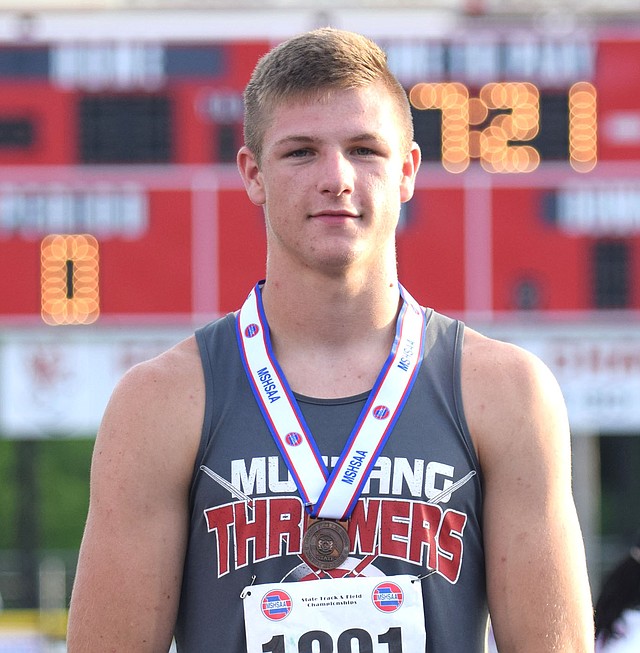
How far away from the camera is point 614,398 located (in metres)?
10.8

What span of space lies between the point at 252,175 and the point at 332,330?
259mm

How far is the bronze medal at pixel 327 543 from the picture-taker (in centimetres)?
214

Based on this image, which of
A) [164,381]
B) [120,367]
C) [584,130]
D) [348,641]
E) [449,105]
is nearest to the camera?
[348,641]

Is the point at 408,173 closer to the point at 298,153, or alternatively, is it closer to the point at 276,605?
the point at 298,153

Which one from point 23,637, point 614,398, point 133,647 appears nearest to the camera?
point 133,647

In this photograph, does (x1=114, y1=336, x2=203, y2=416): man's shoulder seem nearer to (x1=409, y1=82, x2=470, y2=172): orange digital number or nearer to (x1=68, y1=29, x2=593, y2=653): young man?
(x1=68, y1=29, x2=593, y2=653): young man

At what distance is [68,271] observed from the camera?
10094mm

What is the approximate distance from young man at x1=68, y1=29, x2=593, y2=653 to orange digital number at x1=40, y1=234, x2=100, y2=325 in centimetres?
795

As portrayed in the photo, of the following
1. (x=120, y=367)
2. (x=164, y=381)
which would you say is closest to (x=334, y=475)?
(x=164, y=381)

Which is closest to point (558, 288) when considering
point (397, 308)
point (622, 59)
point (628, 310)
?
point (628, 310)

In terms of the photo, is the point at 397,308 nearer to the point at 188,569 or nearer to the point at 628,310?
the point at 188,569

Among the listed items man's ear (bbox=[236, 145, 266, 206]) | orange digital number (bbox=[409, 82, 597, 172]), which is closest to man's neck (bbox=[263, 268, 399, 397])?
man's ear (bbox=[236, 145, 266, 206])

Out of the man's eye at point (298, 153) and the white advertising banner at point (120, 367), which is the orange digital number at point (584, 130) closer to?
the white advertising banner at point (120, 367)

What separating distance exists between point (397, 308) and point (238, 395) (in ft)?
0.92
